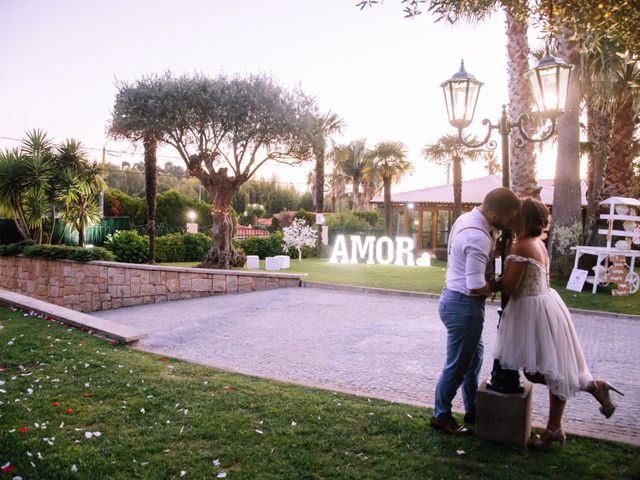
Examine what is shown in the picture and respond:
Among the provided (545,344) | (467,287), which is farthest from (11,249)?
(545,344)

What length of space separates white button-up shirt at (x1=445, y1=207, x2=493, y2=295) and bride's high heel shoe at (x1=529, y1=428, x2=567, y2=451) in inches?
47.9

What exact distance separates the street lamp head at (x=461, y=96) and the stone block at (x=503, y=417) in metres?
4.41

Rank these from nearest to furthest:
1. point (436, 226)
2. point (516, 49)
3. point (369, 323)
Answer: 1. point (369, 323)
2. point (516, 49)
3. point (436, 226)

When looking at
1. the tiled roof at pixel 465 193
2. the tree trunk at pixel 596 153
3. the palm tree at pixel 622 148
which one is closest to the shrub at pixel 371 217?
the tiled roof at pixel 465 193

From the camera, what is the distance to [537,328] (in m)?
→ 3.59

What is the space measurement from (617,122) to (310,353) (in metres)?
13.8

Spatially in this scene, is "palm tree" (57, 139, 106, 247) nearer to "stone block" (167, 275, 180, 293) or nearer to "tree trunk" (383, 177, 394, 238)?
"stone block" (167, 275, 180, 293)

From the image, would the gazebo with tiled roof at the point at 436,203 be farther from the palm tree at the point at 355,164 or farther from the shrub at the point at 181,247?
the palm tree at the point at 355,164

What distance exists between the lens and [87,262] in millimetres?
14008

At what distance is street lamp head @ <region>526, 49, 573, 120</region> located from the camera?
620cm

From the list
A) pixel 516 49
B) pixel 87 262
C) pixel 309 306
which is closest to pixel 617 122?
pixel 516 49

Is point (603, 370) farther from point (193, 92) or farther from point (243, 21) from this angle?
point (193, 92)

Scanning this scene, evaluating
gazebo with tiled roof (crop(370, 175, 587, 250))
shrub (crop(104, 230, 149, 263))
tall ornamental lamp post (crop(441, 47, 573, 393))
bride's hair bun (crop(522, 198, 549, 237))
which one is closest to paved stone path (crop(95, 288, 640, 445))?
bride's hair bun (crop(522, 198, 549, 237))

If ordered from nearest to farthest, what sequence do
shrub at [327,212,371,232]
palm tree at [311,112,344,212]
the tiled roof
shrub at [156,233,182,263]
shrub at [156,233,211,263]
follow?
palm tree at [311,112,344,212], shrub at [156,233,182,263], shrub at [156,233,211,263], the tiled roof, shrub at [327,212,371,232]
